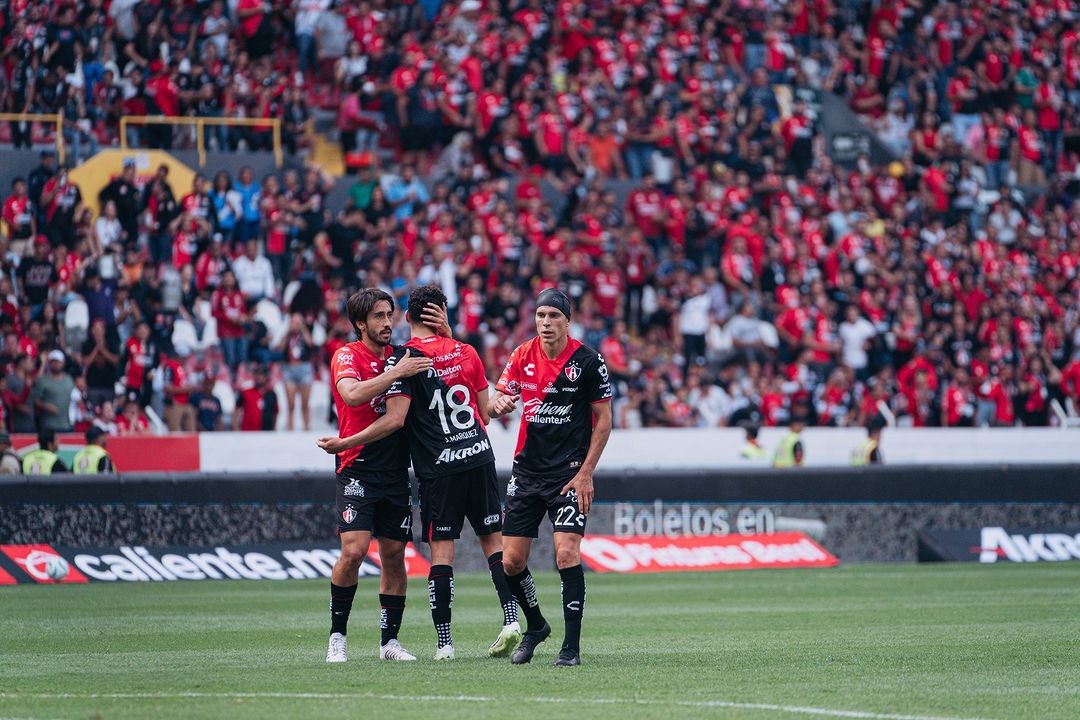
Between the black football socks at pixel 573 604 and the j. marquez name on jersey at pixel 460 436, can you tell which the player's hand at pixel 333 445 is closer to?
the j. marquez name on jersey at pixel 460 436

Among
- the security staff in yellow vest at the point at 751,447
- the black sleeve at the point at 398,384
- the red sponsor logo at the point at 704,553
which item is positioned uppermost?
the black sleeve at the point at 398,384

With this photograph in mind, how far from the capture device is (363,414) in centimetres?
980

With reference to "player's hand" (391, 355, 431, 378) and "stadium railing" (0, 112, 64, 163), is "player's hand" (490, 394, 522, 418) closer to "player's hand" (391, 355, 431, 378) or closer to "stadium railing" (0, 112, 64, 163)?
"player's hand" (391, 355, 431, 378)

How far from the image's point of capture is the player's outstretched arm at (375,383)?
31.2 feet

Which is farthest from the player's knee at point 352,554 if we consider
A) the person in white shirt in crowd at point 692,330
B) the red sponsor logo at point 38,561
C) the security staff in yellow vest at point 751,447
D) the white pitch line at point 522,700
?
the person in white shirt in crowd at point 692,330

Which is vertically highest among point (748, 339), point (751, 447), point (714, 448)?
point (748, 339)

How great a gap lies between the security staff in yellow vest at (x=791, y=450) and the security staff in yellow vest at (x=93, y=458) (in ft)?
28.4

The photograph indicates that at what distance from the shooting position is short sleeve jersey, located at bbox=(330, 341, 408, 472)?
32.0ft

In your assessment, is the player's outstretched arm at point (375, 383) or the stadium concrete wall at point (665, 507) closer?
the player's outstretched arm at point (375, 383)

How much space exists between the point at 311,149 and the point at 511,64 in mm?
3973

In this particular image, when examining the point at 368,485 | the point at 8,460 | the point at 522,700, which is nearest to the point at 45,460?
the point at 8,460

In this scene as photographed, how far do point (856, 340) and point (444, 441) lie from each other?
17.8 m

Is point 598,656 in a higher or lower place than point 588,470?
lower

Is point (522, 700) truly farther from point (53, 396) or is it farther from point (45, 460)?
point (53, 396)
